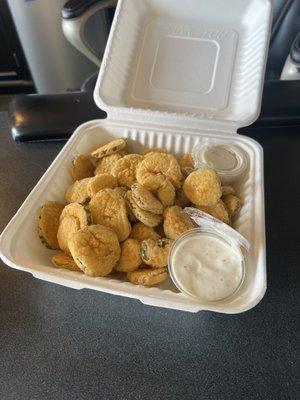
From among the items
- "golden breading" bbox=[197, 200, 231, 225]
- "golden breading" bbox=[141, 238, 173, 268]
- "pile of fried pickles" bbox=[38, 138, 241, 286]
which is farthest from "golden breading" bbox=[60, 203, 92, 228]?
"golden breading" bbox=[197, 200, 231, 225]

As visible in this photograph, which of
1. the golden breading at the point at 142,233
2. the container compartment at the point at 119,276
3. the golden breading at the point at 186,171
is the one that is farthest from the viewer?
the golden breading at the point at 186,171

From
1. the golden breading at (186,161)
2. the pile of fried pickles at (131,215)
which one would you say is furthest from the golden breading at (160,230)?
the golden breading at (186,161)

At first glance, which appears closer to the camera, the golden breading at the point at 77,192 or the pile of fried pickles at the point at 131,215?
the pile of fried pickles at the point at 131,215

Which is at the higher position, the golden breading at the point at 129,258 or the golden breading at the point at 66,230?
the golden breading at the point at 66,230

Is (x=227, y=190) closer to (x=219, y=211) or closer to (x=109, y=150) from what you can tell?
(x=219, y=211)

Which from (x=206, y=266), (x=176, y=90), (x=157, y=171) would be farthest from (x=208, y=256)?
(x=176, y=90)

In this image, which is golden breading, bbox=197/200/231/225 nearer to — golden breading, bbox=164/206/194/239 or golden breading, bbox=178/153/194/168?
golden breading, bbox=164/206/194/239

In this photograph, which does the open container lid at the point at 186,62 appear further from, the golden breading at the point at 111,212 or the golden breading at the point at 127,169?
the golden breading at the point at 111,212
